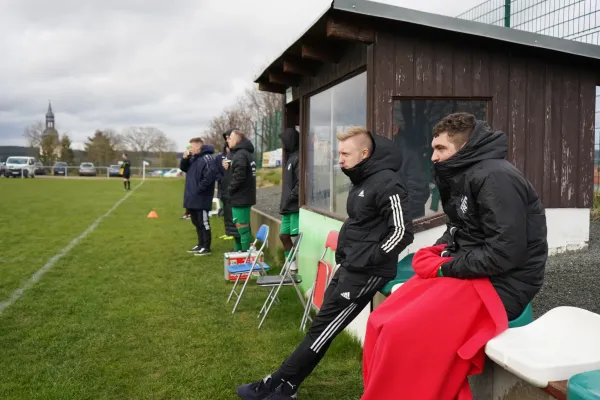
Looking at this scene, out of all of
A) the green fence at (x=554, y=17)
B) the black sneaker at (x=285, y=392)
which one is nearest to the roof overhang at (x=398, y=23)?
the green fence at (x=554, y=17)

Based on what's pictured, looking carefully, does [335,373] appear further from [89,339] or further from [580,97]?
[580,97]

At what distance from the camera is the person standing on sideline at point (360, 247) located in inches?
139

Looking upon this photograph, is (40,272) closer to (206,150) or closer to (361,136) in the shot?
(206,150)

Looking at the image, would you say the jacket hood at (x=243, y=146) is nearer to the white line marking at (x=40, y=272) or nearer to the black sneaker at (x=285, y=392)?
the white line marking at (x=40, y=272)

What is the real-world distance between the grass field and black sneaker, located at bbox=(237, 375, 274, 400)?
28 centimetres

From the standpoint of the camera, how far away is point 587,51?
203 inches

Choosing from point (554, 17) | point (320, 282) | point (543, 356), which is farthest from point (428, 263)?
point (554, 17)

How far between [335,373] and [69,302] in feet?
11.7

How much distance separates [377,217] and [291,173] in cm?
410

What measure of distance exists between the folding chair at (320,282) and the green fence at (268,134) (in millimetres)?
13526

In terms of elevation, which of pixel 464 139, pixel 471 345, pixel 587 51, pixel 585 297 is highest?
pixel 587 51

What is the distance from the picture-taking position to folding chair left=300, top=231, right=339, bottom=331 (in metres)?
5.18

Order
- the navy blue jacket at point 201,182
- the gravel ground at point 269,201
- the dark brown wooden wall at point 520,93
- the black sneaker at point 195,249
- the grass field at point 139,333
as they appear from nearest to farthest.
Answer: the grass field at point 139,333 → the dark brown wooden wall at point 520,93 → the navy blue jacket at point 201,182 → the black sneaker at point 195,249 → the gravel ground at point 269,201

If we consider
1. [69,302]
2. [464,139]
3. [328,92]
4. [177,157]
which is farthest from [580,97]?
[177,157]
